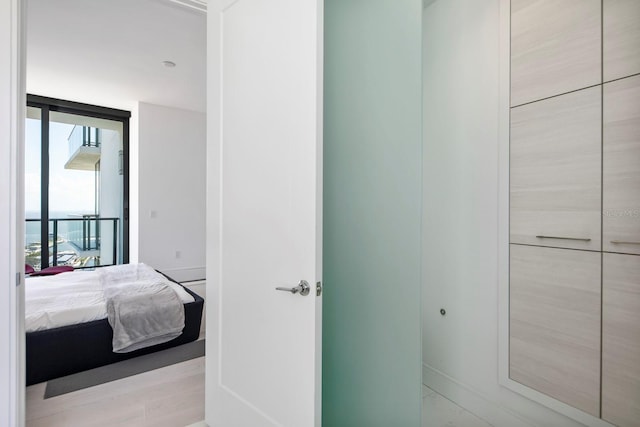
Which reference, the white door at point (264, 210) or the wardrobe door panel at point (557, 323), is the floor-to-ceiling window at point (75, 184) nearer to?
the white door at point (264, 210)

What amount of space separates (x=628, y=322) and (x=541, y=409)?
61 centimetres

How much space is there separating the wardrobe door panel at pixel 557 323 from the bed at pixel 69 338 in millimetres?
2558

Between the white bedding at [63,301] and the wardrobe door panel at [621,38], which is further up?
the wardrobe door panel at [621,38]

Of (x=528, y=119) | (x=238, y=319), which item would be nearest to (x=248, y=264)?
(x=238, y=319)

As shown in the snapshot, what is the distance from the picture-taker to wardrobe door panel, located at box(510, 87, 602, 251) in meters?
1.50

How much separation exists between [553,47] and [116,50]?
3.70 meters

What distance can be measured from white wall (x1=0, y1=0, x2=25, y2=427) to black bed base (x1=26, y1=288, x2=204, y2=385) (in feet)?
3.73

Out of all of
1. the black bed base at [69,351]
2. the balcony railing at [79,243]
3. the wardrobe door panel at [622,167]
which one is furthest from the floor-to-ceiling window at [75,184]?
the wardrobe door panel at [622,167]

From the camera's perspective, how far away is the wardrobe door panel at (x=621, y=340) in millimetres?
1359

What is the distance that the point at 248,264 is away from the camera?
158 centimetres

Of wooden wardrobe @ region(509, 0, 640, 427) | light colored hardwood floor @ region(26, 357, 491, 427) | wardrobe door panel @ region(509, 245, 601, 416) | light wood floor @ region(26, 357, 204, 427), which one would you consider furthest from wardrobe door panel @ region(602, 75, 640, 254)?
light wood floor @ region(26, 357, 204, 427)

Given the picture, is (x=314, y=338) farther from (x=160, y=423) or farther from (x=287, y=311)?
(x=160, y=423)

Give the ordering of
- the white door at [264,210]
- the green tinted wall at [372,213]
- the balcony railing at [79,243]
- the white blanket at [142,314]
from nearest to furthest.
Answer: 1. the white door at [264,210]
2. the green tinted wall at [372,213]
3. the white blanket at [142,314]
4. the balcony railing at [79,243]

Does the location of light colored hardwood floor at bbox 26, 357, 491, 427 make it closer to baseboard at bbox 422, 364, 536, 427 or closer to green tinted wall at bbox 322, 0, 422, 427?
baseboard at bbox 422, 364, 536, 427
